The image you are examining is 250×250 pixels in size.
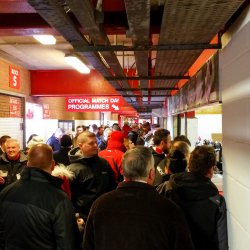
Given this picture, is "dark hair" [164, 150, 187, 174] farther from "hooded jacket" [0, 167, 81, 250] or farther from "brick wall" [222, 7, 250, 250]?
"hooded jacket" [0, 167, 81, 250]

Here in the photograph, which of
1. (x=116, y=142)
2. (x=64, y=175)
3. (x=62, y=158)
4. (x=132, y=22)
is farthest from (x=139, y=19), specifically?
(x=62, y=158)

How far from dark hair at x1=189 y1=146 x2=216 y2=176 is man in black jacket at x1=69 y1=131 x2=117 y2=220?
47.8 inches

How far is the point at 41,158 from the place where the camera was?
2.19 meters

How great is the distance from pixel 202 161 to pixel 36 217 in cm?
137

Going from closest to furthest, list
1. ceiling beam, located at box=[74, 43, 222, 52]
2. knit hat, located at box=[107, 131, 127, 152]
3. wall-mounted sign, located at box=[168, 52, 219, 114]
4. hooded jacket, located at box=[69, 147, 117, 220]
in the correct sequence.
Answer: ceiling beam, located at box=[74, 43, 222, 52], wall-mounted sign, located at box=[168, 52, 219, 114], hooded jacket, located at box=[69, 147, 117, 220], knit hat, located at box=[107, 131, 127, 152]

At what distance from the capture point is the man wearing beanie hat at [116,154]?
3.65 metres

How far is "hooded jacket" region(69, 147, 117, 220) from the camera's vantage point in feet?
9.78

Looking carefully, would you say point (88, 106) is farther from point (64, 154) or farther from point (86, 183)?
point (86, 183)

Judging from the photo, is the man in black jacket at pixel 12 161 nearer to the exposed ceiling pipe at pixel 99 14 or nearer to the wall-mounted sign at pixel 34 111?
the exposed ceiling pipe at pixel 99 14

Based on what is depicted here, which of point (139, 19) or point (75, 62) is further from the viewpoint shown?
point (75, 62)

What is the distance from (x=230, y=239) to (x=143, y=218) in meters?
1.13

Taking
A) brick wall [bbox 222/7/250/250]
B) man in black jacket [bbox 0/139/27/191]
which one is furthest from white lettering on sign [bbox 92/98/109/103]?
brick wall [bbox 222/7/250/250]

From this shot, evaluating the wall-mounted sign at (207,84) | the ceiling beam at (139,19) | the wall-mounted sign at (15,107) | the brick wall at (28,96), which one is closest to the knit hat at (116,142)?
the wall-mounted sign at (207,84)

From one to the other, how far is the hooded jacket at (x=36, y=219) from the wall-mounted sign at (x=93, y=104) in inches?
317
